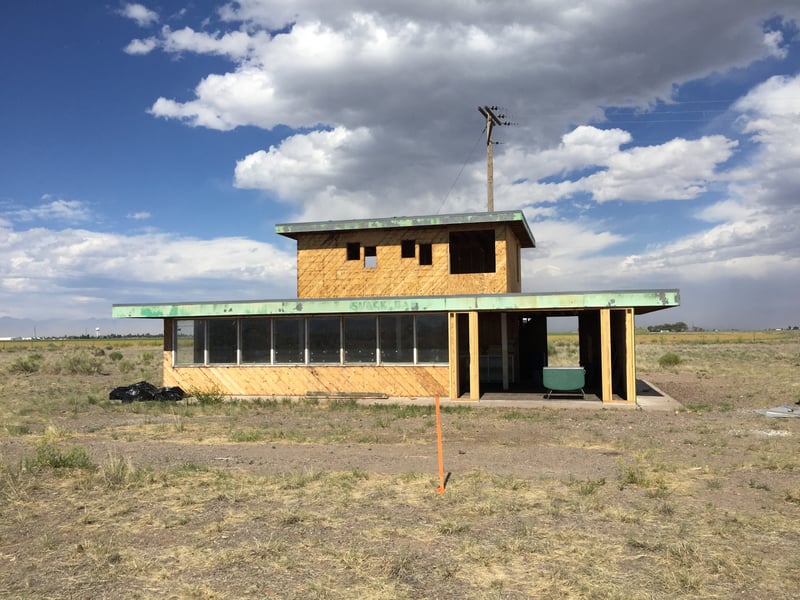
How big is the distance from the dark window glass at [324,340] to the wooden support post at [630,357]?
865cm

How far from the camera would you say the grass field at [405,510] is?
5340mm

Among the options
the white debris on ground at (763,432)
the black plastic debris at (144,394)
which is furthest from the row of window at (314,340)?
the white debris on ground at (763,432)

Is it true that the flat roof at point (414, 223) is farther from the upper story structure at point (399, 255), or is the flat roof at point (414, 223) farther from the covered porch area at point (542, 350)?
the covered porch area at point (542, 350)

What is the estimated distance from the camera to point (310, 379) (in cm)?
1933

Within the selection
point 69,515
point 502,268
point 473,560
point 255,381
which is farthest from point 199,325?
point 473,560

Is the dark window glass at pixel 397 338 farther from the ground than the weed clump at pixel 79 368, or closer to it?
farther from the ground

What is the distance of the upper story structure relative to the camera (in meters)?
→ 20.4

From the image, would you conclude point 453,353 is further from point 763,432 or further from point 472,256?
point 472,256

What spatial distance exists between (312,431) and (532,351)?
15183 millimetres

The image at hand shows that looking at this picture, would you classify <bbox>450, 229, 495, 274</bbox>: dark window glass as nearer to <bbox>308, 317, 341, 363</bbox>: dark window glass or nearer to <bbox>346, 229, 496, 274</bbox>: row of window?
<bbox>346, 229, 496, 274</bbox>: row of window

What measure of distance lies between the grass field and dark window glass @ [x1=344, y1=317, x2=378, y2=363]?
4853 mm

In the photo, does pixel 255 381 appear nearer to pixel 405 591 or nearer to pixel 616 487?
pixel 616 487

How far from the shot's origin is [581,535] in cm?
638

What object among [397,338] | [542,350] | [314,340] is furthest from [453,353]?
[542,350]
